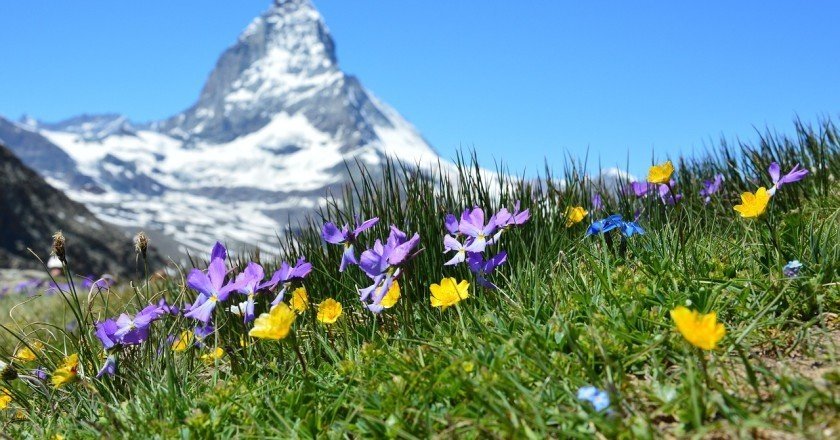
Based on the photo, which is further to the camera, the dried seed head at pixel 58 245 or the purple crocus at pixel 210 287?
the purple crocus at pixel 210 287

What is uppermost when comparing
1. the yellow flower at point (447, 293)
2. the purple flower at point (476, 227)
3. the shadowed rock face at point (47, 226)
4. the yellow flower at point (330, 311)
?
the purple flower at point (476, 227)

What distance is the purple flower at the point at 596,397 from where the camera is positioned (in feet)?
7.16

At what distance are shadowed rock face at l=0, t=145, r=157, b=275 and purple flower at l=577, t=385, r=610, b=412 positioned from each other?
22.9m

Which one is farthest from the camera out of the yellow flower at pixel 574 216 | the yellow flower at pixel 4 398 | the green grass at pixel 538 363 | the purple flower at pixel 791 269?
the yellow flower at pixel 574 216

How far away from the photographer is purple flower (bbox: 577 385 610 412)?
2182 millimetres

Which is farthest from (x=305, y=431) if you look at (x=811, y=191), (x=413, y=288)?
(x=811, y=191)

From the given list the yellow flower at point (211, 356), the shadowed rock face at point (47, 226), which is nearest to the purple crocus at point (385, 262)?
the yellow flower at point (211, 356)

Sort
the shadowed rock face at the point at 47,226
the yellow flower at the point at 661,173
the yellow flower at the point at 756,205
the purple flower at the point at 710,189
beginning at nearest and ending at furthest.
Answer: the yellow flower at the point at 756,205
the yellow flower at the point at 661,173
the purple flower at the point at 710,189
the shadowed rock face at the point at 47,226

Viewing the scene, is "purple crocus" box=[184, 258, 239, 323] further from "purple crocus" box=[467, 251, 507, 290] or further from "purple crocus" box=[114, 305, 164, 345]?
"purple crocus" box=[467, 251, 507, 290]

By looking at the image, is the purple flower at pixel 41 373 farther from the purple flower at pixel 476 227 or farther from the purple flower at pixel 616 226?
the purple flower at pixel 616 226

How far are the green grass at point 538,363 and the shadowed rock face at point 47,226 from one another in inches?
832

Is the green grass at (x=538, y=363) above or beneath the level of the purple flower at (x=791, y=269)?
beneath

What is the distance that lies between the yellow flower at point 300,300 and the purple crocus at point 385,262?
1.36 ft

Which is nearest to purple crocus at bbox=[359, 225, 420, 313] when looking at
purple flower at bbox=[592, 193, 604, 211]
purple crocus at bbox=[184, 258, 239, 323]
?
purple crocus at bbox=[184, 258, 239, 323]
